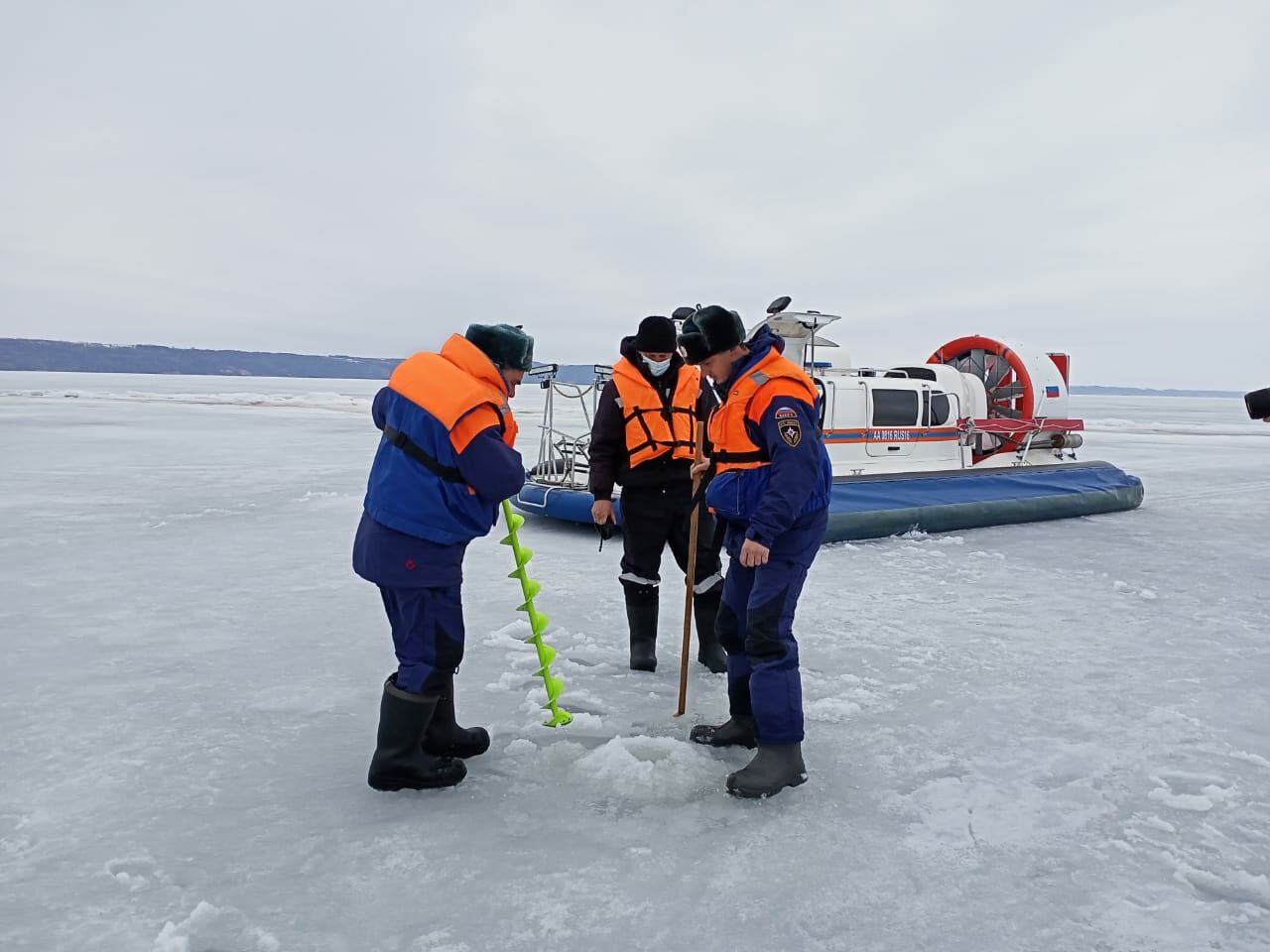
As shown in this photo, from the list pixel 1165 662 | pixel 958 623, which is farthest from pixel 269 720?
pixel 1165 662

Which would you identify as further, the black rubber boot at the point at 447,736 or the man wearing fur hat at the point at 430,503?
the black rubber boot at the point at 447,736

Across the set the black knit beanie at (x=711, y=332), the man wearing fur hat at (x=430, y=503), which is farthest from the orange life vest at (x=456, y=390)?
the black knit beanie at (x=711, y=332)

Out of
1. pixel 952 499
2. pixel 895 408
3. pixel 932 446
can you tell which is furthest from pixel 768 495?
pixel 932 446

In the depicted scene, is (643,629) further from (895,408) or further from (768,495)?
(895,408)

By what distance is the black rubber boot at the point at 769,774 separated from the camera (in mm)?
2381

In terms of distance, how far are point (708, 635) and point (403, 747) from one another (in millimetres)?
1556

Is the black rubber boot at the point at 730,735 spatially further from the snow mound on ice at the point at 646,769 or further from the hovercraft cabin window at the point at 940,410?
the hovercraft cabin window at the point at 940,410

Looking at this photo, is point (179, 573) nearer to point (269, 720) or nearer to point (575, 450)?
point (269, 720)

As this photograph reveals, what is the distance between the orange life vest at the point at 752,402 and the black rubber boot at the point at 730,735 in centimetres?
81

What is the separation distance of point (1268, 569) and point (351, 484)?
25.8 feet

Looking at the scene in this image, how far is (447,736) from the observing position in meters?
2.60

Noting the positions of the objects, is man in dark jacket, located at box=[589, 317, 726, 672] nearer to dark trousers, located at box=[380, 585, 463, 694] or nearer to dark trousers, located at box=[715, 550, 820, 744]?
dark trousers, located at box=[715, 550, 820, 744]

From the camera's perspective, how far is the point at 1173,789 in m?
2.47

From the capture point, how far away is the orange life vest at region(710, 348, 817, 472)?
2471 mm
